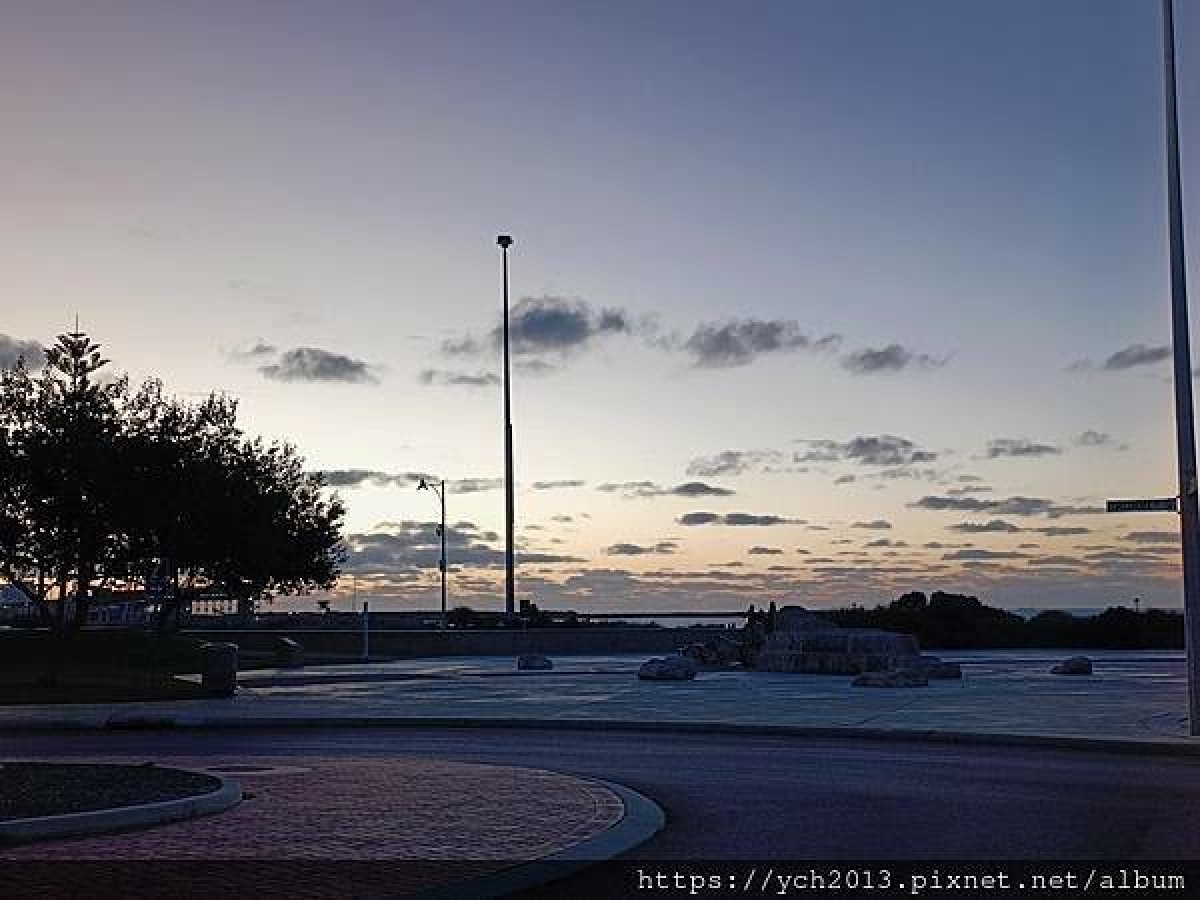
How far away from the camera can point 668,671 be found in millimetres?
34219

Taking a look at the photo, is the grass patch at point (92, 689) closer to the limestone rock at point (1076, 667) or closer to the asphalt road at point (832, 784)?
the asphalt road at point (832, 784)

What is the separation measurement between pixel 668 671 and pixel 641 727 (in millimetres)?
11946

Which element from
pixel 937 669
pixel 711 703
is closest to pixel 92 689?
pixel 711 703

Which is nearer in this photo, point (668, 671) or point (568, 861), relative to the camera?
point (568, 861)

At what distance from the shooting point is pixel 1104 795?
14.0m

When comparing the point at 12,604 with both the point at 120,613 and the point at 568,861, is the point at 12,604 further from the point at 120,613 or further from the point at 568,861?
the point at 568,861

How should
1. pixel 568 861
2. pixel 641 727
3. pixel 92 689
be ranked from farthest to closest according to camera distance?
pixel 92 689 < pixel 641 727 < pixel 568 861

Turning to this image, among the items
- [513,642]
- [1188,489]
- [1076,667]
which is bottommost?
[1076,667]

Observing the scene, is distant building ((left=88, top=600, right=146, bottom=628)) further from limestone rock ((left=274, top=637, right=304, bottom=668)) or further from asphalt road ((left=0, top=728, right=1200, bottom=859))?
asphalt road ((left=0, top=728, right=1200, bottom=859))

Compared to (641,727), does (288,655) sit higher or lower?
higher

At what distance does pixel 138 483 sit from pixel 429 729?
12.4 metres

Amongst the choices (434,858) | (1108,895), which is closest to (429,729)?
(434,858)

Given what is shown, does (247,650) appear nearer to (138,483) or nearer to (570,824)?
(138,483)

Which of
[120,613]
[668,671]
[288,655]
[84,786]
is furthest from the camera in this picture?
[120,613]
